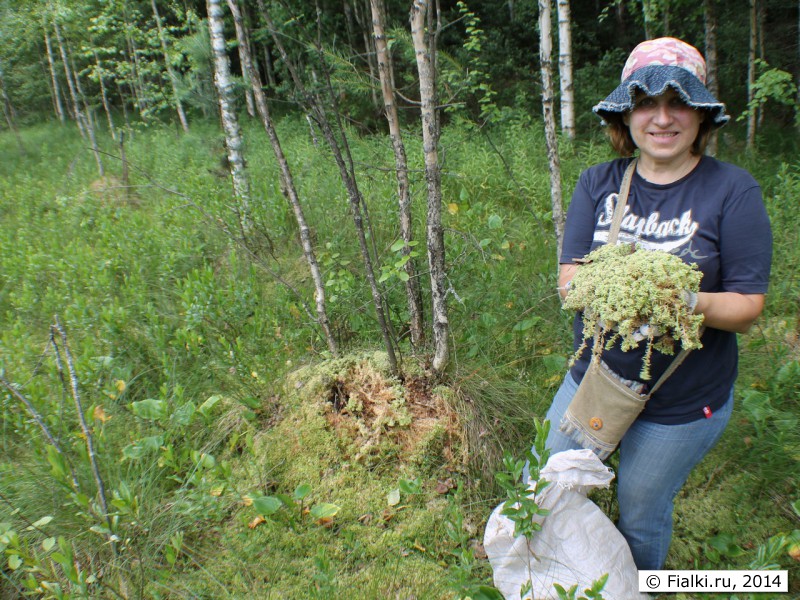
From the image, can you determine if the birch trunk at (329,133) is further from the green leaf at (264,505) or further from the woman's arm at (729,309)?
the woman's arm at (729,309)

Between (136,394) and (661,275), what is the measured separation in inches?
131

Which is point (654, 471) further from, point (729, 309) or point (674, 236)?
point (674, 236)

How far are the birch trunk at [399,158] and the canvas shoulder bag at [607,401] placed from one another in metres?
1.08

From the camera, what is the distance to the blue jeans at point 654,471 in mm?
1663

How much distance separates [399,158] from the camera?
2527mm

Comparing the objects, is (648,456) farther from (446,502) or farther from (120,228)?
(120,228)

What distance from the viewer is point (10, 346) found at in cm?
349

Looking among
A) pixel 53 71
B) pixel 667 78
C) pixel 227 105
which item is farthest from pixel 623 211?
A: pixel 53 71

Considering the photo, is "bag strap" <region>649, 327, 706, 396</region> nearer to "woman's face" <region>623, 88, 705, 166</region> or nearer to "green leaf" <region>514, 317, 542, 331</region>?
"woman's face" <region>623, 88, 705, 166</region>

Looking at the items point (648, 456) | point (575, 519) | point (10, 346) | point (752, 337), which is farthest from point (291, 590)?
point (752, 337)

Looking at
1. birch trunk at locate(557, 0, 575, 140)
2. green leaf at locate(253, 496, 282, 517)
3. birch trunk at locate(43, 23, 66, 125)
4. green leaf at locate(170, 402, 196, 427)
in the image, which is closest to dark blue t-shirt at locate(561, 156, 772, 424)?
green leaf at locate(253, 496, 282, 517)

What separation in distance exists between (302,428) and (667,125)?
2217 mm

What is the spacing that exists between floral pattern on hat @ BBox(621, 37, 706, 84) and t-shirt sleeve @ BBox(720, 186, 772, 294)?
0.46 m

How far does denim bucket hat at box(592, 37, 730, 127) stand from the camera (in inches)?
60.0
